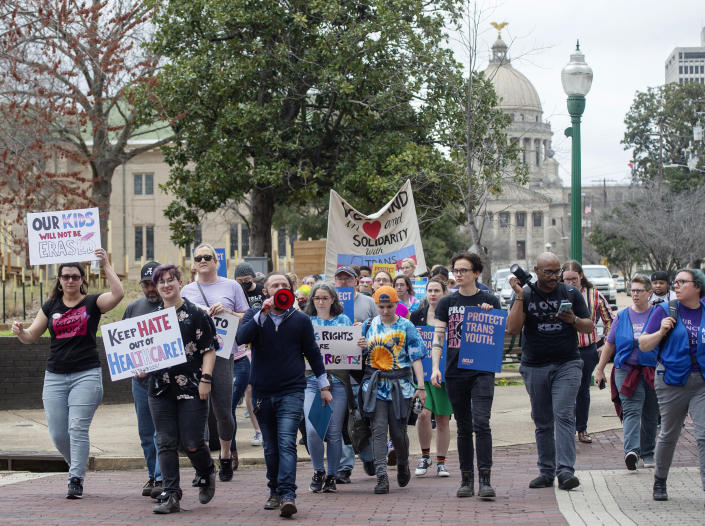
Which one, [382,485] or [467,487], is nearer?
[467,487]

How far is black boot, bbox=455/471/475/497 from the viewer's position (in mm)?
8422

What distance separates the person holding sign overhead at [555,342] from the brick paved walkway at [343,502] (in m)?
0.42

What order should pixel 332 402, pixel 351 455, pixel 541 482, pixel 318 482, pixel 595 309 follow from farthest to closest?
1. pixel 595 309
2. pixel 351 455
3. pixel 332 402
4. pixel 318 482
5. pixel 541 482

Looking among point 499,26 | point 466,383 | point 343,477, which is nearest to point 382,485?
point 343,477

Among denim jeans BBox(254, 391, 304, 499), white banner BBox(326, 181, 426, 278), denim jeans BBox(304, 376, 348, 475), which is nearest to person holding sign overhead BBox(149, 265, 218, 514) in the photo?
denim jeans BBox(254, 391, 304, 499)

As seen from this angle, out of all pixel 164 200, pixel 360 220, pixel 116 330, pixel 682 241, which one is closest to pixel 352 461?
pixel 116 330

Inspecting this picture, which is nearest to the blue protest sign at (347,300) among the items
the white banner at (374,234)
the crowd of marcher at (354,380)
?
the crowd of marcher at (354,380)

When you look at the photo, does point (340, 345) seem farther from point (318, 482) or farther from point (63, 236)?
point (63, 236)

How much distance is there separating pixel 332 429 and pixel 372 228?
675 centimetres

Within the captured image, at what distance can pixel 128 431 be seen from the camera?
1277 cm

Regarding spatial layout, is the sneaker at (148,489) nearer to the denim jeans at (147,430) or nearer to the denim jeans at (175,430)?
the denim jeans at (147,430)

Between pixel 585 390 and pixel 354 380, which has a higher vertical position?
pixel 354 380

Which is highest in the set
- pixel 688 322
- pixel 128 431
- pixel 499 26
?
pixel 499 26

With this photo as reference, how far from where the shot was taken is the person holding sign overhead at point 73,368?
8.38 meters
